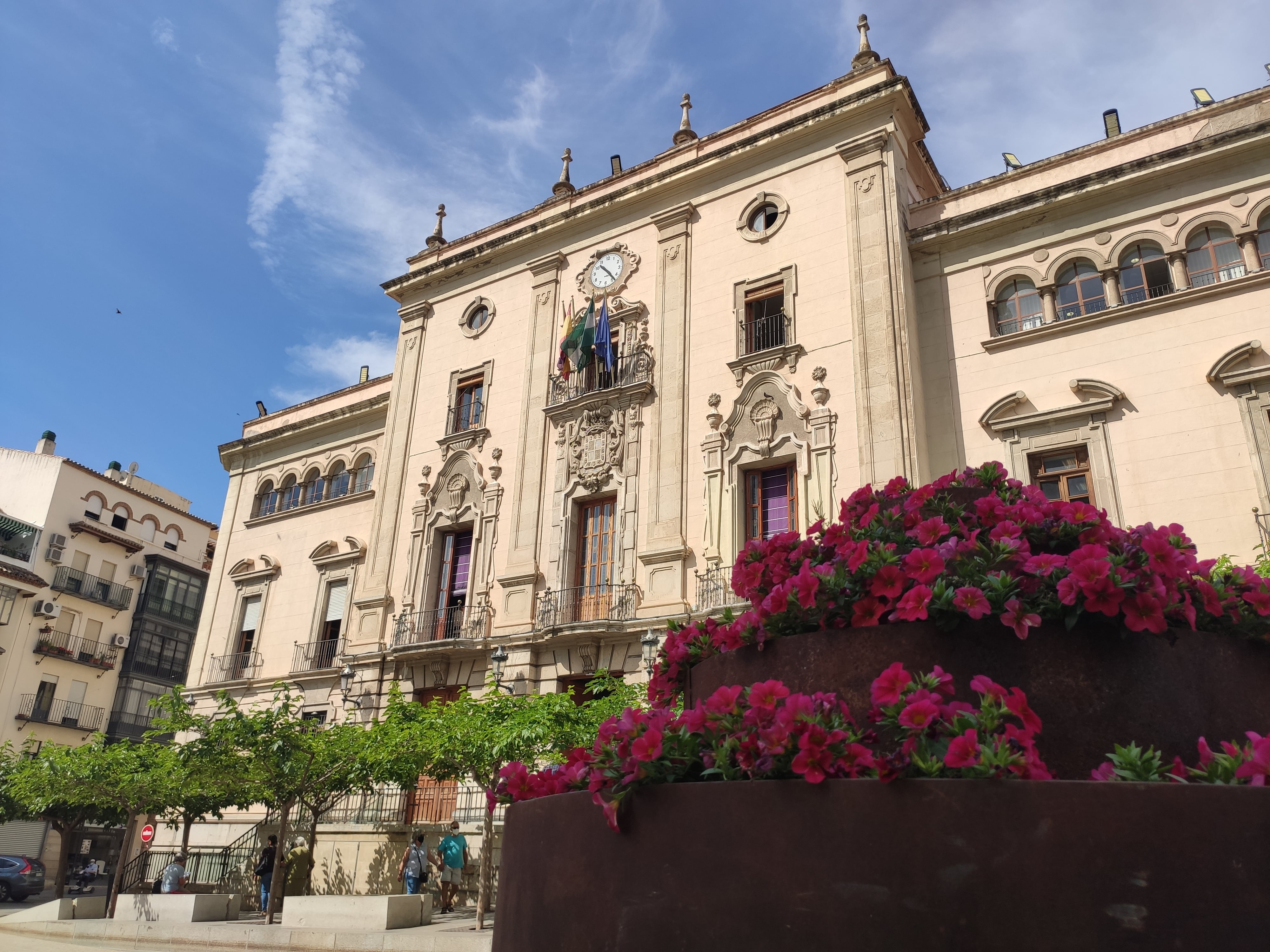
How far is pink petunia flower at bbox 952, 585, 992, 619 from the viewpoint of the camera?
3270 mm

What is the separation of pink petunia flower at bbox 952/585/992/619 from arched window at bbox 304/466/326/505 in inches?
937

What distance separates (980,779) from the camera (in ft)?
8.42

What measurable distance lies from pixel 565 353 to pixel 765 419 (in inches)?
196

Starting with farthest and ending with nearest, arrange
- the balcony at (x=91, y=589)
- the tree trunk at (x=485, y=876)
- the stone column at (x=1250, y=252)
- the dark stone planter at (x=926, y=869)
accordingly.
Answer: the balcony at (x=91, y=589) → the stone column at (x=1250, y=252) → the tree trunk at (x=485, y=876) → the dark stone planter at (x=926, y=869)

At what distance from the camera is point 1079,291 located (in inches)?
622

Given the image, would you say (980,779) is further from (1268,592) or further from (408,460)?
(408,460)

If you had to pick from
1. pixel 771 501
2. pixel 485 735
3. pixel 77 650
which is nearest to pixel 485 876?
pixel 485 735

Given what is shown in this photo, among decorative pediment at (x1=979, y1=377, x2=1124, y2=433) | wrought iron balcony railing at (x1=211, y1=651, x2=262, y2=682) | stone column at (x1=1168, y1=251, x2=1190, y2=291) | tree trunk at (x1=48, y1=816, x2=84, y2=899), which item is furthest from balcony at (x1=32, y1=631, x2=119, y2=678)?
→ stone column at (x1=1168, y1=251, x2=1190, y2=291)

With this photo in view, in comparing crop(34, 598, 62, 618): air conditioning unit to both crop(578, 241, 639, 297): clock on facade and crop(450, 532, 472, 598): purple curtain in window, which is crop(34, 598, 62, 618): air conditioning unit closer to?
crop(450, 532, 472, 598): purple curtain in window

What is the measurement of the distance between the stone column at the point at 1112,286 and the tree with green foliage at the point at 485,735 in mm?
9767

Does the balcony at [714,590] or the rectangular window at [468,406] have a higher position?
the rectangular window at [468,406]

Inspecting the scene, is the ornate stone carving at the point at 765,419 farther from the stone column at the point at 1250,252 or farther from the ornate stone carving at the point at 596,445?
the stone column at the point at 1250,252

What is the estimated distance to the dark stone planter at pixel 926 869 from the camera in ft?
7.73

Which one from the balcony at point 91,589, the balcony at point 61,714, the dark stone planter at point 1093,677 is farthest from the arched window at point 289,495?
the dark stone planter at point 1093,677
